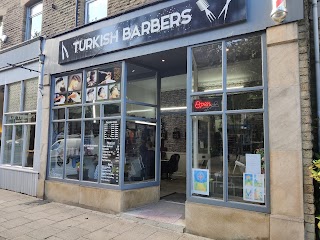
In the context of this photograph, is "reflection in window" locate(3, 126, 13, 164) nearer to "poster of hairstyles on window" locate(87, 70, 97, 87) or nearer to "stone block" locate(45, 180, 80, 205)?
"stone block" locate(45, 180, 80, 205)

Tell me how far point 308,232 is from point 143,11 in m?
5.61

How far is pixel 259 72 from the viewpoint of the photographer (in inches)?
193

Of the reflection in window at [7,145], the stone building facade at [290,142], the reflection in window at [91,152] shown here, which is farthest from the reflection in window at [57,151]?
the stone building facade at [290,142]

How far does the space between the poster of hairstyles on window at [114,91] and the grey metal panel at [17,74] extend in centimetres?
340

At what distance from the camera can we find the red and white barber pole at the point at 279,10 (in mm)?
4224

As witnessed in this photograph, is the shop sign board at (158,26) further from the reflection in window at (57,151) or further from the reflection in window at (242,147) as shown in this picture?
the reflection in window at (57,151)

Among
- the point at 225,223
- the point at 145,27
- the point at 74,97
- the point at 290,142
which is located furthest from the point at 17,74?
the point at 290,142

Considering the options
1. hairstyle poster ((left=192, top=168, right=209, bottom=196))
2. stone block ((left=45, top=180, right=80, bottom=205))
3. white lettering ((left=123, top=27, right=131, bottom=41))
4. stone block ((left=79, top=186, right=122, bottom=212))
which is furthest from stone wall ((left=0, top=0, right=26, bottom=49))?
hairstyle poster ((left=192, top=168, right=209, bottom=196))

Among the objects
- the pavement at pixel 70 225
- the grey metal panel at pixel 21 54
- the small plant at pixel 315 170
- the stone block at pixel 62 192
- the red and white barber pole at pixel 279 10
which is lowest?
the pavement at pixel 70 225

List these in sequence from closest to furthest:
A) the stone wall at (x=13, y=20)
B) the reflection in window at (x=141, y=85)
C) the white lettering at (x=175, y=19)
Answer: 1. the white lettering at (x=175, y=19)
2. the reflection in window at (x=141, y=85)
3. the stone wall at (x=13, y=20)

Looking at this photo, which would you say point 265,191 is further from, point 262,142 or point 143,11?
point 143,11

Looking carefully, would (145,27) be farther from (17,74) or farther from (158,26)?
(17,74)

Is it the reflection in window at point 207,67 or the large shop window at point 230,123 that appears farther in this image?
the reflection in window at point 207,67

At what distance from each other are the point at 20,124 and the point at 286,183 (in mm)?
8733
